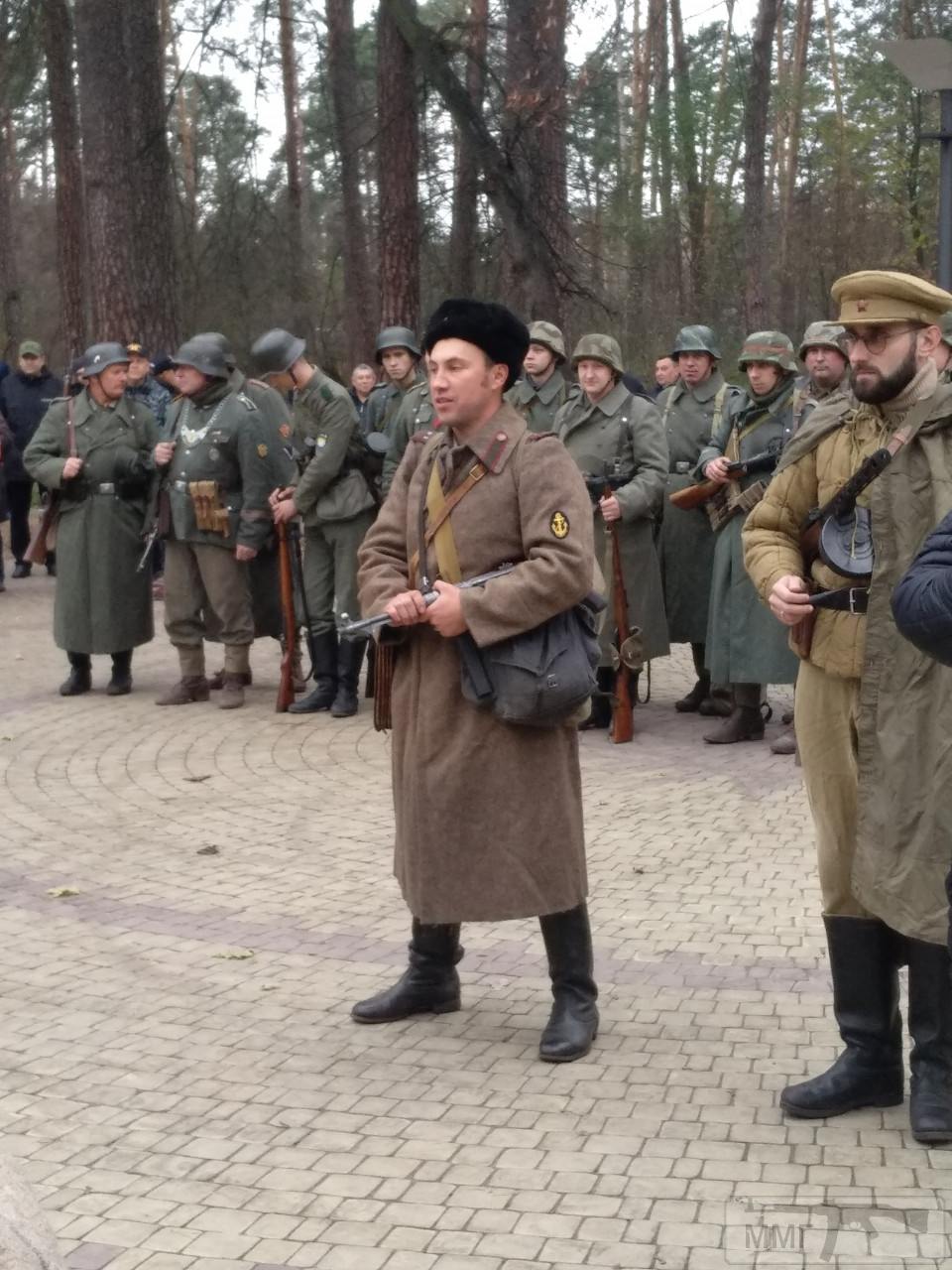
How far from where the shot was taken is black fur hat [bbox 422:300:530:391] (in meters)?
5.17

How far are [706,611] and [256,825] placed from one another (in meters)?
3.58

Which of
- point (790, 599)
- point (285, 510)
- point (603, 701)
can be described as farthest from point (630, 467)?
point (790, 599)

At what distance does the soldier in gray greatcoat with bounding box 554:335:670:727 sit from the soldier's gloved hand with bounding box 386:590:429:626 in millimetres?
4964

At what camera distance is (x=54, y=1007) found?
19.3 ft

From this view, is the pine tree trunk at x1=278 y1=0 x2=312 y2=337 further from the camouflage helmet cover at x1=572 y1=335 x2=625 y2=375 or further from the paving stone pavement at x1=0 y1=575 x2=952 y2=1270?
the paving stone pavement at x1=0 y1=575 x2=952 y2=1270

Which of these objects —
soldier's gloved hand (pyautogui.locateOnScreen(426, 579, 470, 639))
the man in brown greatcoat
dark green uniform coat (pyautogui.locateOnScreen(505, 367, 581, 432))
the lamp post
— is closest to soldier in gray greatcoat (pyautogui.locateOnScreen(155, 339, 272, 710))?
dark green uniform coat (pyautogui.locateOnScreen(505, 367, 581, 432))

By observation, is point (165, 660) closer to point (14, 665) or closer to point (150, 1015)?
point (14, 665)

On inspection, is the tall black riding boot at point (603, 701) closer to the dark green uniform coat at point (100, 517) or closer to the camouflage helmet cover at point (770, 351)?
the camouflage helmet cover at point (770, 351)

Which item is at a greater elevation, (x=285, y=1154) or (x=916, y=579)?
(x=916, y=579)

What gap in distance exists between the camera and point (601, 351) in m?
10.1

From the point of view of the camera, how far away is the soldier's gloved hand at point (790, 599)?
467 cm

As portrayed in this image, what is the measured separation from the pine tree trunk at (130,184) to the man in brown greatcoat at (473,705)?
12.9 metres

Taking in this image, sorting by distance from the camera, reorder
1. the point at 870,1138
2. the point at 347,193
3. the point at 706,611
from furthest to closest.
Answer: the point at 347,193 < the point at 706,611 < the point at 870,1138

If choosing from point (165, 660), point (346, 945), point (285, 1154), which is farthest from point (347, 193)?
point (285, 1154)
